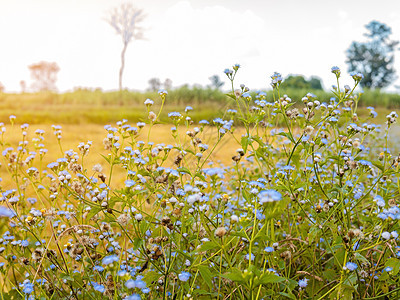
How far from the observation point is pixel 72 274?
1.68 m

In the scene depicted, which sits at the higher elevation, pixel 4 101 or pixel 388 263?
pixel 4 101

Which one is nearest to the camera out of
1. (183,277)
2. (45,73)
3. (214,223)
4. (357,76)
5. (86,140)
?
(183,277)

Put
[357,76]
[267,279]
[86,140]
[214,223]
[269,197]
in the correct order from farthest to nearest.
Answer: [86,140] → [357,76] → [214,223] → [267,279] → [269,197]

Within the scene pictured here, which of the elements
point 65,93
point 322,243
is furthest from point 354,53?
point 322,243

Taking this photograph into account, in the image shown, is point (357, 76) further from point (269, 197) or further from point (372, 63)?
point (372, 63)

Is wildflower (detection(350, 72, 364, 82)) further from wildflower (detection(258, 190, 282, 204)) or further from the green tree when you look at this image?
the green tree

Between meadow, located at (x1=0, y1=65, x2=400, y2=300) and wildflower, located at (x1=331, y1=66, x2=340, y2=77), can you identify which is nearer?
meadow, located at (x1=0, y1=65, x2=400, y2=300)

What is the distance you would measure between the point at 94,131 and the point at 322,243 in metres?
5.86

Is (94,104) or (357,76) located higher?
(357,76)

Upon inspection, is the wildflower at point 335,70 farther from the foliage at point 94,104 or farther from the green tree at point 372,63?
the green tree at point 372,63

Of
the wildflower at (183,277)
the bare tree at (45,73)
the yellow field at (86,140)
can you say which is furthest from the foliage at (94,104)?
the bare tree at (45,73)

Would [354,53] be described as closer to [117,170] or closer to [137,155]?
[117,170]

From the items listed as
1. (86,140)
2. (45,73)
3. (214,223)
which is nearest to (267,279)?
(214,223)

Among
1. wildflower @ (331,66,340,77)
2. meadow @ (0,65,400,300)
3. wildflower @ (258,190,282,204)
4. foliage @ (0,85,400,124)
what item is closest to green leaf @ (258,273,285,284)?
meadow @ (0,65,400,300)
